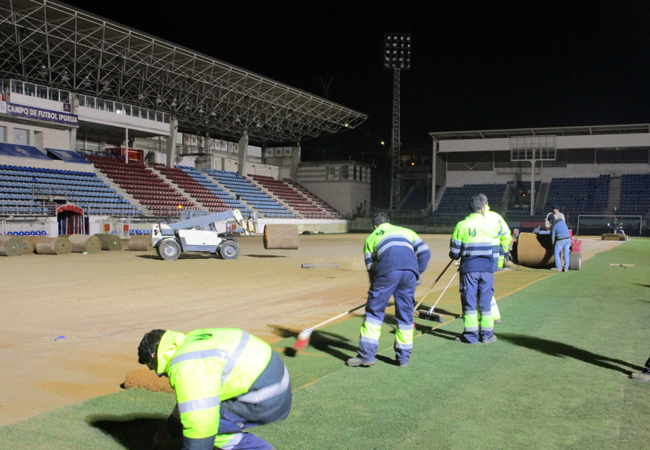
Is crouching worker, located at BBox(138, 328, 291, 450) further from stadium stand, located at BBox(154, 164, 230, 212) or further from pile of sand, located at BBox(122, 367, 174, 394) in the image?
stadium stand, located at BBox(154, 164, 230, 212)

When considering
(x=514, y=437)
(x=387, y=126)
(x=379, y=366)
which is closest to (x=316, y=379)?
(x=379, y=366)

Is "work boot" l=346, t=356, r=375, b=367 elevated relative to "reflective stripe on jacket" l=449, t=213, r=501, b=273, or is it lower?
lower

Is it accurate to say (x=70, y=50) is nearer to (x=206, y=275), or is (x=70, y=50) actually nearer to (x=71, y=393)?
(x=206, y=275)

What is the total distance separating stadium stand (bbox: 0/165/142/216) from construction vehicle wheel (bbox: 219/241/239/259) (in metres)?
14.1

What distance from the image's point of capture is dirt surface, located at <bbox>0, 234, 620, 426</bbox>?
5.59 meters

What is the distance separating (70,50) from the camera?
106 ft

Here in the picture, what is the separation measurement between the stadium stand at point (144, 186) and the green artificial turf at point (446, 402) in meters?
30.9

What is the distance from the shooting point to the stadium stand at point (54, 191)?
92.0 ft

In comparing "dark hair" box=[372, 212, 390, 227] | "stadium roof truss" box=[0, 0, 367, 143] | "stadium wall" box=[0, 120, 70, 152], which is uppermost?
"stadium roof truss" box=[0, 0, 367, 143]

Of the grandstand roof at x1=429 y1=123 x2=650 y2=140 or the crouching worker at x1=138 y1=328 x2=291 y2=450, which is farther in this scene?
the grandstand roof at x1=429 y1=123 x2=650 y2=140

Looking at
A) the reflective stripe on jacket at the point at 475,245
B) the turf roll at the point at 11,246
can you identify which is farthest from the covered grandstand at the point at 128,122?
the reflective stripe on jacket at the point at 475,245

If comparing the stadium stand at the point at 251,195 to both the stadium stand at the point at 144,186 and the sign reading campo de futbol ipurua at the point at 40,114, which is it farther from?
the sign reading campo de futbol ipurua at the point at 40,114

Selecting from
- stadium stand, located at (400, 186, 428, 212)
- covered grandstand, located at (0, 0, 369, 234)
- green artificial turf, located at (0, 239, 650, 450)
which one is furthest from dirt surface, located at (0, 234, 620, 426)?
stadium stand, located at (400, 186, 428, 212)

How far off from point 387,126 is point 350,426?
2426 inches
